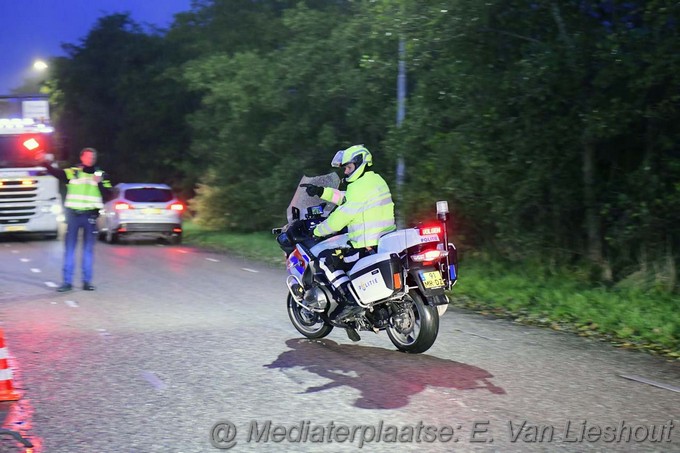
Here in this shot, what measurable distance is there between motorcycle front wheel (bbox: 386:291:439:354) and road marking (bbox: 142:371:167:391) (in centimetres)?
234

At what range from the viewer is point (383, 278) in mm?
7625

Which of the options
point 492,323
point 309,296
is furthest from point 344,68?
point 309,296

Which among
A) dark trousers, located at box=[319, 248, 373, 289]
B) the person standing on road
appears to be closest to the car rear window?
the person standing on road

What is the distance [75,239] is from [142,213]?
9037mm

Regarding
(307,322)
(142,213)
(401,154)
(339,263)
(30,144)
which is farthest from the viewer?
(30,144)

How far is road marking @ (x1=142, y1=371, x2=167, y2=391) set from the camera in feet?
22.1

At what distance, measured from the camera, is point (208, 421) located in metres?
5.81

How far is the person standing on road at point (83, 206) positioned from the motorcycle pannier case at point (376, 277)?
5.91m

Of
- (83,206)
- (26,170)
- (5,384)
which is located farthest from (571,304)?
(26,170)

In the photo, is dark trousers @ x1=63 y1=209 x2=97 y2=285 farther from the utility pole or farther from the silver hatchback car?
the silver hatchback car

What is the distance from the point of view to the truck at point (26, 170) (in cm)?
2108

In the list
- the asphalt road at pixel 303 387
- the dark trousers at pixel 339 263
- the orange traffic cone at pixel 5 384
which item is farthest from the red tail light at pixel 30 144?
the orange traffic cone at pixel 5 384

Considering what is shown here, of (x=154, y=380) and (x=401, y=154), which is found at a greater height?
(x=401, y=154)

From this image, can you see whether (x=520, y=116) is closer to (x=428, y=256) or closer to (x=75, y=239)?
(x=428, y=256)
